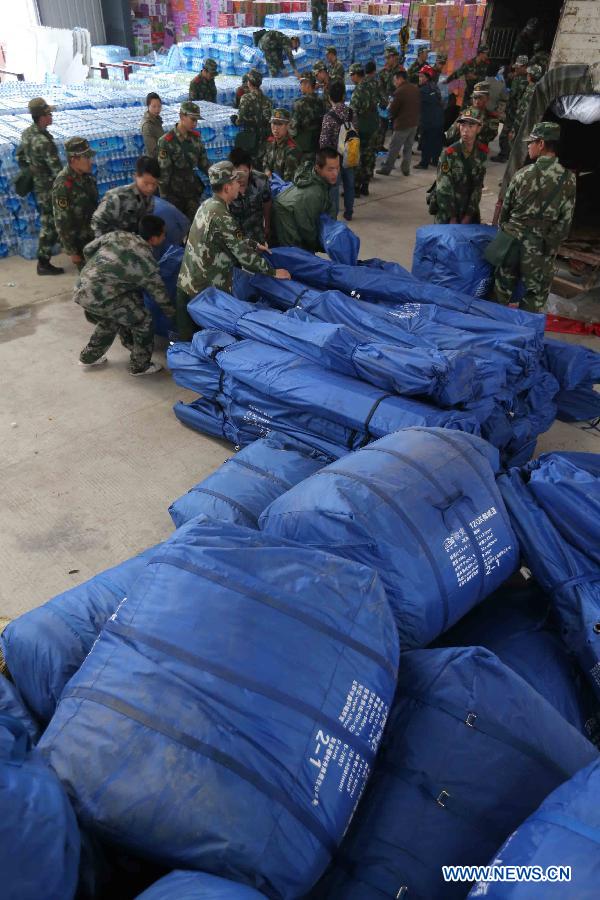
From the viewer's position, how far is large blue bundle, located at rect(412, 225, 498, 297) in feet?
15.4

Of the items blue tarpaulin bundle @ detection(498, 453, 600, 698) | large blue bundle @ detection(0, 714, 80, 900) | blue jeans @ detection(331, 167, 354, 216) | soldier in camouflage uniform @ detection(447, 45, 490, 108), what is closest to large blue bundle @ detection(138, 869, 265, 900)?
large blue bundle @ detection(0, 714, 80, 900)

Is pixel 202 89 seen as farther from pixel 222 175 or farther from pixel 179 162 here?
pixel 222 175

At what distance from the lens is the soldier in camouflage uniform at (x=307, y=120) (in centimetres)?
770

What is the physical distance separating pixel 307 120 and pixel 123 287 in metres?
4.94

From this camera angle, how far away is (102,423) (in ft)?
13.3

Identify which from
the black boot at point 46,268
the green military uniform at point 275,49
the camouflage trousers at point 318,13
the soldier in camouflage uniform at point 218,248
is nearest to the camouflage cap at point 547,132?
the soldier in camouflage uniform at point 218,248

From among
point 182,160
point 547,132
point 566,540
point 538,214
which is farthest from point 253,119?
point 566,540

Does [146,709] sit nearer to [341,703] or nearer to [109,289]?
[341,703]

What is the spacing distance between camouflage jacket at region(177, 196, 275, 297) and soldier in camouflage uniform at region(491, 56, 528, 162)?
7.74 metres

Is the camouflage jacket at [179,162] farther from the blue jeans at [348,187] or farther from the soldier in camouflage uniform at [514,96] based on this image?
the soldier in camouflage uniform at [514,96]

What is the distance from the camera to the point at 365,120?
325 inches

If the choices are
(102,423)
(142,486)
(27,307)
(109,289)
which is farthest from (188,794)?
(27,307)

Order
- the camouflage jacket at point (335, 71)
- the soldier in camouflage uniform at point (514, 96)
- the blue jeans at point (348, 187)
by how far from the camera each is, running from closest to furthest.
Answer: the blue jeans at point (348, 187), the soldier in camouflage uniform at point (514, 96), the camouflage jacket at point (335, 71)

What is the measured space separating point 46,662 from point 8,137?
249 inches
